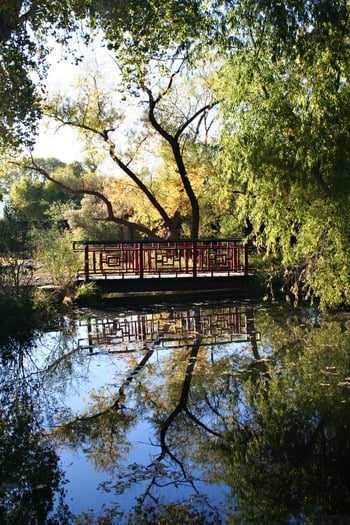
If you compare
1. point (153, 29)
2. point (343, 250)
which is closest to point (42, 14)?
point (153, 29)

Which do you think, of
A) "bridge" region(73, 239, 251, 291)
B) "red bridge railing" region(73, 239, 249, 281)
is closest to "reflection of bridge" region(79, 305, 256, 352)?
"bridge" region(73, 239, 251, 291)

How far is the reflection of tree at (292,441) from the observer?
4012 mm

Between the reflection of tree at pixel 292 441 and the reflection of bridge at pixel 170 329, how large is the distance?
1904 mm

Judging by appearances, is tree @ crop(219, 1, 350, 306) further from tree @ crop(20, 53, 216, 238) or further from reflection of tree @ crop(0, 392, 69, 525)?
tree @ crop(20, 53, 216, 238)

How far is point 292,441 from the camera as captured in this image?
5.16 m


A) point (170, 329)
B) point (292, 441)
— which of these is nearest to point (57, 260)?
point (170, 329)

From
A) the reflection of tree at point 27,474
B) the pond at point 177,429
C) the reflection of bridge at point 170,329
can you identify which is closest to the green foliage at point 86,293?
the reflection of bridge at point 170,329

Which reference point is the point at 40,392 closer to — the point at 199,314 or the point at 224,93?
the point at 224,93

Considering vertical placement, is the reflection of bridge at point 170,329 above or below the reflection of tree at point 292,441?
above

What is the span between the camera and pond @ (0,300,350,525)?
407 cm

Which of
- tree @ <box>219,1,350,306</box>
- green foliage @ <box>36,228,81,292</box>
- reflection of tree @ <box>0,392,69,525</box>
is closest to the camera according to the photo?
reflection of tree @ <box>0,392,69,525</box>

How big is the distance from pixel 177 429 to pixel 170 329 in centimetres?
531

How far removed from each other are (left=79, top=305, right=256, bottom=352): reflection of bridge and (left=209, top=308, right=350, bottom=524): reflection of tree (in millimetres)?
1904

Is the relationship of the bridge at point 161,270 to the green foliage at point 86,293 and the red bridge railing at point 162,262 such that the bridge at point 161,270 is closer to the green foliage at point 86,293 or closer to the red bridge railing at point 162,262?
the red bridge railing at point 162,262
